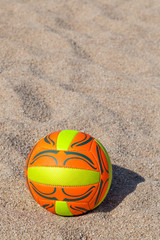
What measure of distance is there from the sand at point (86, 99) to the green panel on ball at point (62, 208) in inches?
2.5

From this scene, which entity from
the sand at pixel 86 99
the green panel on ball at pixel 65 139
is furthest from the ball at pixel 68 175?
the sand at pixel 86 99

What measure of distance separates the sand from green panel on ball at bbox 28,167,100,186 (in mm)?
311

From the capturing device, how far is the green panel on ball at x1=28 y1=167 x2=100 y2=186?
7.91 ft

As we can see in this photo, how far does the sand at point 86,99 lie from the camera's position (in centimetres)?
253

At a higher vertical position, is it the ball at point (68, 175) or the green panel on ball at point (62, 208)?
the ball at point (68, 175)

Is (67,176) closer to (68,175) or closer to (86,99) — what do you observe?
(68,175)

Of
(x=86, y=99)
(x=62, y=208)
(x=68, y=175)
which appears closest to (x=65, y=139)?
(x=68, y=175)

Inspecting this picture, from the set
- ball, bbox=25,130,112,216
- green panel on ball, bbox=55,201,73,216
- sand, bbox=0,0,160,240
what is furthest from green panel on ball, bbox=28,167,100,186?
sand, bbox=0,0,160,240

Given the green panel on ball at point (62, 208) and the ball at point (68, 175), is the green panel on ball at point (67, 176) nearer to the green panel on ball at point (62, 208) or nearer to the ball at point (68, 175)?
the ball at point (68, 175)

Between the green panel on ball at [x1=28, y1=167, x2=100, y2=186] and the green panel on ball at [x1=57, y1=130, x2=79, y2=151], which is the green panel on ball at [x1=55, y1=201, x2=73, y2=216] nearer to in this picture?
the green panel on ball at [x1=28, y1=167, x2=100, y2=186]

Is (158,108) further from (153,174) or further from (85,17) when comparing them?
(85,17)

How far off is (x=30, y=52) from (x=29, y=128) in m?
1.54

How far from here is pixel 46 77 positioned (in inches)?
166

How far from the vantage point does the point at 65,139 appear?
2.58 m
